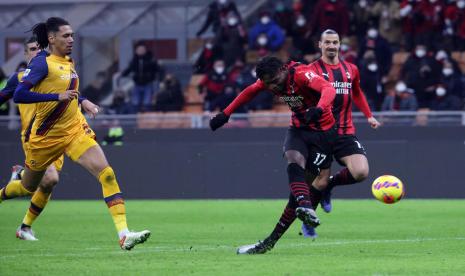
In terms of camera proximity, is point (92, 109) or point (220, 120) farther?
point (220, 120)

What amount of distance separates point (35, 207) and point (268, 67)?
12.6 feet

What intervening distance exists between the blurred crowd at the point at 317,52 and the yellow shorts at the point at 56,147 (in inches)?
420

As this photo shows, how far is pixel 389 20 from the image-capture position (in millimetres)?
23750

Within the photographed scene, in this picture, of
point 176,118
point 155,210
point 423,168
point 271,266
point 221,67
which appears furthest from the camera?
point 221,67

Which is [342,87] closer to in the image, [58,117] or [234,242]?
[234,242]

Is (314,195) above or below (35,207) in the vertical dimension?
above

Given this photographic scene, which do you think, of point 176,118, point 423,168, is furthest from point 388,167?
point 176,118

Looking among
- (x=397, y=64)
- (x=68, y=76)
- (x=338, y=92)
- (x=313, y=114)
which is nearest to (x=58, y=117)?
(x=68, y=76)

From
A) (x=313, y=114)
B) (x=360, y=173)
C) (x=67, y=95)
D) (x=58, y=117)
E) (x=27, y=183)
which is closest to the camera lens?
(x=313, y=114)

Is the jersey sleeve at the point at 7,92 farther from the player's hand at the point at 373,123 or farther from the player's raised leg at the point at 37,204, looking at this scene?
the player's hand at the point at 373,123

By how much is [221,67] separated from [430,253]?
1329 centimetres

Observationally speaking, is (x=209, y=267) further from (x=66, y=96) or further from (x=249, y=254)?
(x=66, y=96)

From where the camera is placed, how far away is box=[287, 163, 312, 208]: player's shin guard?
33.9ft

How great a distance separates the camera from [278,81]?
1057 centimetres
